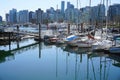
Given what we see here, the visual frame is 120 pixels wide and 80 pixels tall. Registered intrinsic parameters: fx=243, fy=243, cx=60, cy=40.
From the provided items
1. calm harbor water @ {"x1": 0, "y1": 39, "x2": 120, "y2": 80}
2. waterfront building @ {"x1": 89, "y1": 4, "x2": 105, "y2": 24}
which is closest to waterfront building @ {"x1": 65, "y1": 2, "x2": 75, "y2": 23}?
waterfront building @ {"x1": 89, "y1": 4, "x2": 105, "y2": 24}

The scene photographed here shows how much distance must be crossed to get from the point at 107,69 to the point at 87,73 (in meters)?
3.29

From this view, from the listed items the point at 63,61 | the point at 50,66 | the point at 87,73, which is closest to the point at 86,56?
the point at 63,61

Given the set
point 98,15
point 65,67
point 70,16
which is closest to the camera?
point 65,67

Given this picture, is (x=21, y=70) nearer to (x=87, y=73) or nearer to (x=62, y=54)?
(x=87, y=73)

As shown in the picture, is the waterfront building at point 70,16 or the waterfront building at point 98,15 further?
the waterfront building at point 70,16

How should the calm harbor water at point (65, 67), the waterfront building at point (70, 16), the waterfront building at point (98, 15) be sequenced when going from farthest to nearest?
the waterfront building at point (70, 16), the waterfront building at point (98, 15), the calm harbor water at point (65, 67)

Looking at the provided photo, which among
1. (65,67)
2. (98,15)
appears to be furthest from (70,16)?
(65,67)

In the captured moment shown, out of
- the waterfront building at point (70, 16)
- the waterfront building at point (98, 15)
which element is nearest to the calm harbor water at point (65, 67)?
the waterfront building at point (98, 15)

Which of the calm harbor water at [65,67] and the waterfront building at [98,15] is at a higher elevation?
the waterfront building at [98,15]

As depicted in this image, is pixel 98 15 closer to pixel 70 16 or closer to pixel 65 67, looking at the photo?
pixel 65 67

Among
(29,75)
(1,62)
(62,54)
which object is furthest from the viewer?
(62,54)

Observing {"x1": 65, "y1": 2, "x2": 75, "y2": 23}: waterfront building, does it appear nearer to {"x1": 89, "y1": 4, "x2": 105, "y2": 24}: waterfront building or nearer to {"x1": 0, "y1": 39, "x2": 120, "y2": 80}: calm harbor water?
{"x1": 89, "y1": 4, "x2": 105, "y2": 24}: waterfront building

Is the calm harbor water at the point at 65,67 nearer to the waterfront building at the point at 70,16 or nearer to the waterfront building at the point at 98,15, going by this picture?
the waterfront building at the point at 98,15

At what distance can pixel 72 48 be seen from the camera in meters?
47.2
